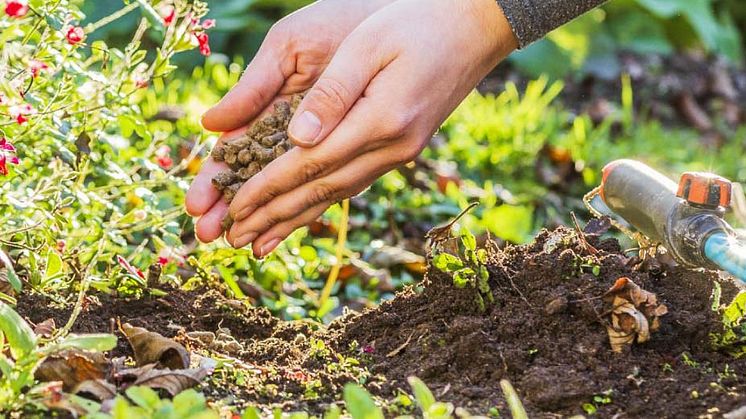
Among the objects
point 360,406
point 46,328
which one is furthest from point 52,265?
point 360,406

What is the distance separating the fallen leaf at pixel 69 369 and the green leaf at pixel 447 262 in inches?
26.5

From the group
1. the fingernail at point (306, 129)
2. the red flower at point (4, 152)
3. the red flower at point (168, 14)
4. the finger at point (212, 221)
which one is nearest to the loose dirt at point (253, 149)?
the finger at point (212, 221)

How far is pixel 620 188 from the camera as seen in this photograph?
214 centimetres

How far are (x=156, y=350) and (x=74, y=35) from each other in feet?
2.14

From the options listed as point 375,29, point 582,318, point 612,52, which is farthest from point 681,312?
point 612,52

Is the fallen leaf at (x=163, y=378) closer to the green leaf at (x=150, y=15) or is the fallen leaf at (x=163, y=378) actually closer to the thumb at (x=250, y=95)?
the green leaf at (x=150, y=15)

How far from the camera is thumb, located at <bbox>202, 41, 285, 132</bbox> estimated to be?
2.32 metres

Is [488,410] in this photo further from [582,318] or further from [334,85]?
[334,85]

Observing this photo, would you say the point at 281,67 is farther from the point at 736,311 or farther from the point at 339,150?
the point at 736,311

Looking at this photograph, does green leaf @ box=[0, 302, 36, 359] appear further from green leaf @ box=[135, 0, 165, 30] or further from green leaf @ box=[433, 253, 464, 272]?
green leaf @ box=[433, 253, 464, 272]

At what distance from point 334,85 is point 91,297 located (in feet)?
2.11

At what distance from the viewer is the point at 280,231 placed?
221 cm

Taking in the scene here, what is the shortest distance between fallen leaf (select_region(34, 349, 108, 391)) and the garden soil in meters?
0.19

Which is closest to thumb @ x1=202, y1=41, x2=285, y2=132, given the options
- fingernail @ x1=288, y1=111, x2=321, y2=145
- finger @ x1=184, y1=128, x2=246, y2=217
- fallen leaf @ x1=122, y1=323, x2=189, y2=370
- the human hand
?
the human hand
